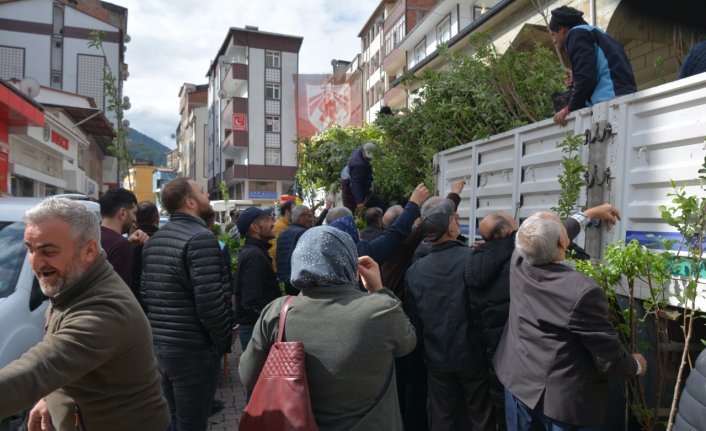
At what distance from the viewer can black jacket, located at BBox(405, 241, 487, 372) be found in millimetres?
3664

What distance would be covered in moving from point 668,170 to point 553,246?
963 mm

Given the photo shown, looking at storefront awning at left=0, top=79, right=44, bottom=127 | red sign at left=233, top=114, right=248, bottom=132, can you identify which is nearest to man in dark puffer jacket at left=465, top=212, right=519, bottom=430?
storefront awning at left=0, top=79, right=44, bottom=127

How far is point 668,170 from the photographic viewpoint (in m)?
3.29

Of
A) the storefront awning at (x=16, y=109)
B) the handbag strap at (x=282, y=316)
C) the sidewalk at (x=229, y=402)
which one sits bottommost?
the sidewalk at (x=229, y=402)

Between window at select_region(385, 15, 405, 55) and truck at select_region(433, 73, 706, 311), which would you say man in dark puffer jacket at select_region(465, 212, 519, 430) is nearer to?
truck at select_region(433, 73, 706, 311)

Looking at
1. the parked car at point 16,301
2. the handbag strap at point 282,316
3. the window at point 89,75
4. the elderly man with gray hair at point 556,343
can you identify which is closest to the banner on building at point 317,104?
the window at point 89,75

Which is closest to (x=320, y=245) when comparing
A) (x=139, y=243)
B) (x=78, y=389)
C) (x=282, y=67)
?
(x=78, y=389)

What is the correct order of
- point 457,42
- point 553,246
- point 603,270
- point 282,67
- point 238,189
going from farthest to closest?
1. point 238,189
2. point 282,67
3. point 457,42
4. point 603,270
5. point 553,246

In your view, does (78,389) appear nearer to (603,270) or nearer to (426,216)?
(426,216)

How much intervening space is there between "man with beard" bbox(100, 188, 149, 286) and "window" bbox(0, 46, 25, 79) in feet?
112

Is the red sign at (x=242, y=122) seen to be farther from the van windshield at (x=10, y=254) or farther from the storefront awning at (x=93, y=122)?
the van windshield at (x=10, y=254)

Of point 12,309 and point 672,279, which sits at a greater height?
point 672,279

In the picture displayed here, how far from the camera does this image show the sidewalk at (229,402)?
5562 millimetres

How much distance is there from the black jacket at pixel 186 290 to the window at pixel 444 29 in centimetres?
2191
